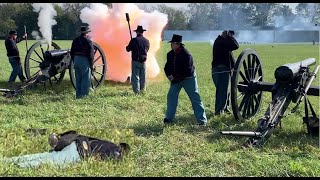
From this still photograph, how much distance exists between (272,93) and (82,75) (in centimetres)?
455

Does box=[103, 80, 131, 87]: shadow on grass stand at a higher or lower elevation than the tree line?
lower

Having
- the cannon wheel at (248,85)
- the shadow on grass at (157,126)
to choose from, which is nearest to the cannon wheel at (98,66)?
the shadow on grass at (157,126)

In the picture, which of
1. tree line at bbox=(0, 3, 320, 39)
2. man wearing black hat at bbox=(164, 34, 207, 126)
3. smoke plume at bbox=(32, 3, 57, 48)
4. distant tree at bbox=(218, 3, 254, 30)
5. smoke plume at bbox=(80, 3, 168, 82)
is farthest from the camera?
smoke plume at bbox=(32, 3, 57, 48)

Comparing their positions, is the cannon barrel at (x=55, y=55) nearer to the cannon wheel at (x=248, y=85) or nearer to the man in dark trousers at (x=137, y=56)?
the man in dark trousers at (x=137, y=56)

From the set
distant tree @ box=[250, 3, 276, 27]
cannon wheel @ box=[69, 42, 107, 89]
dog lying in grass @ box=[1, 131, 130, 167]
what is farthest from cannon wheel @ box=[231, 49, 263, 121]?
distant tree @ box=[250, 3, 276, 27]

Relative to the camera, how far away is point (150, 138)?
6387 millimetres

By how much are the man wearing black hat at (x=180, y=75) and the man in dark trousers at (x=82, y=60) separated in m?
2.94

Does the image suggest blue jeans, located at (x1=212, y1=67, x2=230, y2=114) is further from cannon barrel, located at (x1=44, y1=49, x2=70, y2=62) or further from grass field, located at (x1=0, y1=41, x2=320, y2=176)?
cannon barrel, located at (x1=44, y1=49, x2=70, y2=62)

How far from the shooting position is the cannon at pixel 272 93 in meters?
5.96

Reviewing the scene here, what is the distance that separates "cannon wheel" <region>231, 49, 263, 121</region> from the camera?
7576mm

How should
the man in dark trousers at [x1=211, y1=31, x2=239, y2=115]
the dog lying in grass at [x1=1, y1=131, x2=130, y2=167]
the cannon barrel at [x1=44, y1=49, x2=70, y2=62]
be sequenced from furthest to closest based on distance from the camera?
the cannon barrel at [x1=44, y1=49, x2=70, y2=62] → the man in dark trousers at [x1=211, y1=31, x2=239, y2=115] → the dog lying in grass at [x1=1, y1=131, x2=130, y2=167]

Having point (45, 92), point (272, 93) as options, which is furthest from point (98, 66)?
point (272, 93)

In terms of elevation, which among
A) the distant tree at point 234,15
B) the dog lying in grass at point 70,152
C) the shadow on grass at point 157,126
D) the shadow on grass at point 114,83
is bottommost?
the shadow on grass at point 157,126

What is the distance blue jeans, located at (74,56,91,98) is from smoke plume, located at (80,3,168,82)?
292cm
